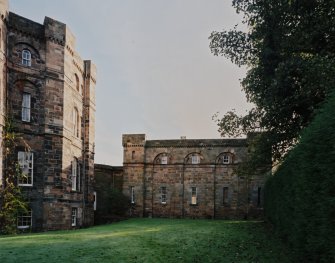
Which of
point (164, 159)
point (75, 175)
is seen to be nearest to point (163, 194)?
point (164, 159)

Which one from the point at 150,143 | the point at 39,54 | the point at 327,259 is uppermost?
the point at 39,54

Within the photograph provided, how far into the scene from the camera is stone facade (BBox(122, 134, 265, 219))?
34.1 meters

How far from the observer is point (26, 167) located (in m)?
20.6

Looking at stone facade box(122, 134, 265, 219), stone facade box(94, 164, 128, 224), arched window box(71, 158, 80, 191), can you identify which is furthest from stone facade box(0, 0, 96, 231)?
stone facade box(122, 134, 265, 219)

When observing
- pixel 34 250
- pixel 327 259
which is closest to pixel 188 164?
pixel 34 250

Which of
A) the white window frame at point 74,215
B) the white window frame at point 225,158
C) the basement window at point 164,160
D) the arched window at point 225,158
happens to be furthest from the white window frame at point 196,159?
the white window frame at point 74,215

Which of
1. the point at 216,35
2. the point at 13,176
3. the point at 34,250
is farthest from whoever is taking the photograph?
the point at 13,176

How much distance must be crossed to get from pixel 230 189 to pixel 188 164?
5.12m

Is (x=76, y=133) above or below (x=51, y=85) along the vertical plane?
below

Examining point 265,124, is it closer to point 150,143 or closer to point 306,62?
point 306,62

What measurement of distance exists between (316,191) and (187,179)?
27.6 metres

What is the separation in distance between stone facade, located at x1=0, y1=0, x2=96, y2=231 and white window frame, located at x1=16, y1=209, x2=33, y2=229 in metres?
0.22

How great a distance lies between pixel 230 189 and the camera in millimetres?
34344

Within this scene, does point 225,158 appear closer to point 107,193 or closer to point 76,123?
point 107,193
